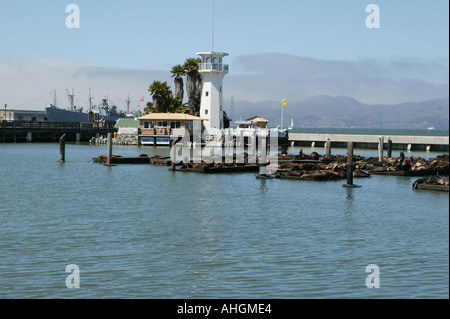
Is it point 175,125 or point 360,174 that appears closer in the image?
point 360,174

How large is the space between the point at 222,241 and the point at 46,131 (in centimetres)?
7126

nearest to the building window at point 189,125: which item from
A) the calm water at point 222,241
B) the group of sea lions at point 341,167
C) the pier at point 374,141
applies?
the pier at point 374,141

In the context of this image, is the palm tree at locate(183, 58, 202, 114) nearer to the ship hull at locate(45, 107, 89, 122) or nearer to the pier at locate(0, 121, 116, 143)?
the pier at locate(0, 121, 116, 143)

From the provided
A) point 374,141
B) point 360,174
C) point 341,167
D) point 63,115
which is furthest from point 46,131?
point 360,174

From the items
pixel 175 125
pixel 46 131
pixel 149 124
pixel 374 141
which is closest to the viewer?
pixel 175 125

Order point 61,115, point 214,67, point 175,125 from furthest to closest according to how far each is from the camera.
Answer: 1. point 61,115
2. point 214,67
3. point 175,125

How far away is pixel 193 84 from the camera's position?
86750 mm

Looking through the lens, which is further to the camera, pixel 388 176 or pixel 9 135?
pixel 9 135

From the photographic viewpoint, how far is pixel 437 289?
42.5 feet

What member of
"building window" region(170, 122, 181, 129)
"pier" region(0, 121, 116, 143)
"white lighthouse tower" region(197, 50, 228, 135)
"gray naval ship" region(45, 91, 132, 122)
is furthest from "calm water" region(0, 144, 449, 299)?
"gray naval ship" region(45, 91, 132, 122)

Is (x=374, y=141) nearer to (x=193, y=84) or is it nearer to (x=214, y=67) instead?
(x=214, y=67)
